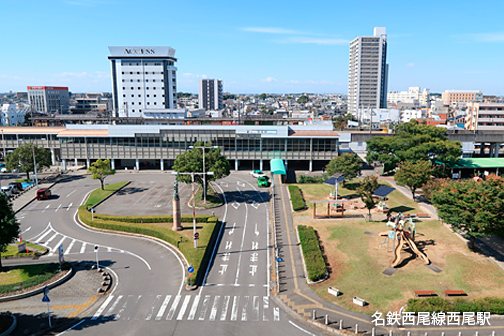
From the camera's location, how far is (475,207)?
42.7 metres

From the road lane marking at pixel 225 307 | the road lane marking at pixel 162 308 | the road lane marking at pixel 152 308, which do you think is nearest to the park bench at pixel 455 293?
the road lane marking at pixel 225 307

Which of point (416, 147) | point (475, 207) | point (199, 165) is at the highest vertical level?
point (416, 147)

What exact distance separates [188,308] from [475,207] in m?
35.2

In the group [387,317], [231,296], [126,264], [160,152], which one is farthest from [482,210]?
[160,152]

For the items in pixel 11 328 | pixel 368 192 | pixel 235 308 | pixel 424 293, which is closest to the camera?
pixel 11 328

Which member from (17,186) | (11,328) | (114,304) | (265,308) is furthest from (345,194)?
(17,186)

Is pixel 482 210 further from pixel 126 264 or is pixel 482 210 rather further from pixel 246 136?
pixel 246 136

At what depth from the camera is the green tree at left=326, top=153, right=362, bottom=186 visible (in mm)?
71875

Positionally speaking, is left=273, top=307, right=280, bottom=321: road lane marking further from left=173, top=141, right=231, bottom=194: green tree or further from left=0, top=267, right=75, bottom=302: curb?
left=173, top=141, right=231, bottom=194: green tree

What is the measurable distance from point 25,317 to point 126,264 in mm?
12476

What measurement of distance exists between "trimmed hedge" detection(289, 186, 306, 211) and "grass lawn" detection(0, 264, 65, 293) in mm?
36980

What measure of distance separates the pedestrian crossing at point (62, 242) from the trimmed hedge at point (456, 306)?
3567cm

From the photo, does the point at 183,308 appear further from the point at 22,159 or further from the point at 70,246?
the point at 22,159

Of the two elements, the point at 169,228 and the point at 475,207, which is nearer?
the point at 475,207
